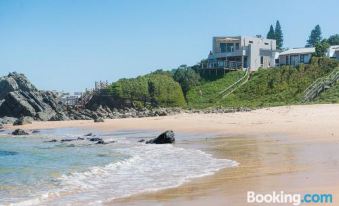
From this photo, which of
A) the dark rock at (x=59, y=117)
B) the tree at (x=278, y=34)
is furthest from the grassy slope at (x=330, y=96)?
the tree at (x=278, y=34)

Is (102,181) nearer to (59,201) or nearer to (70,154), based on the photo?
(59,201)

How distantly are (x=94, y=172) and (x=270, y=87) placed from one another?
4452cm

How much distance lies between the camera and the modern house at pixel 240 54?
7175 centimetres

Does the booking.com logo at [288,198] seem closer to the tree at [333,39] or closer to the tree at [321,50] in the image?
the tree at [321,50]

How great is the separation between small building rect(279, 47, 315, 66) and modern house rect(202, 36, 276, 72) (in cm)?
256

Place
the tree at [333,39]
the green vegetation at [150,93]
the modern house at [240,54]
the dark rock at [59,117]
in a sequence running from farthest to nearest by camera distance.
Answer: the tree at [333,39]
the modern house at [240,54]
the green vegetation at [150,93]
the dark rock at [59,117]

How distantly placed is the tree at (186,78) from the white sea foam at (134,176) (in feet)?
151

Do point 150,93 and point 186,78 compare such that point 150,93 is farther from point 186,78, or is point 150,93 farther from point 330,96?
point 330,96

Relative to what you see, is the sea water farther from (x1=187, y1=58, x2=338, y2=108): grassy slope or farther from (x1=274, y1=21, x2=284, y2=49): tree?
(x1=274, y1=21, x2=284, y2=49): tree

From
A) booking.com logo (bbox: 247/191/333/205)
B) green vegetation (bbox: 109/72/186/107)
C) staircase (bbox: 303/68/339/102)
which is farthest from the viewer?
green vegetation (bbox: 109/72/186/107)

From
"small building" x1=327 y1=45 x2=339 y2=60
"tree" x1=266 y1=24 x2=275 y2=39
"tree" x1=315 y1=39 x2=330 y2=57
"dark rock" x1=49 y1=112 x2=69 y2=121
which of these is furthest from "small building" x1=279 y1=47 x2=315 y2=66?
"tree" x1=266 y1=24 x2=275 y2=39

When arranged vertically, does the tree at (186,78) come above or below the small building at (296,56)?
below

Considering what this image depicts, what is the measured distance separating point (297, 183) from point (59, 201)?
16.0 ft

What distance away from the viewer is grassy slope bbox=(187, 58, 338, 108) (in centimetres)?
5253
